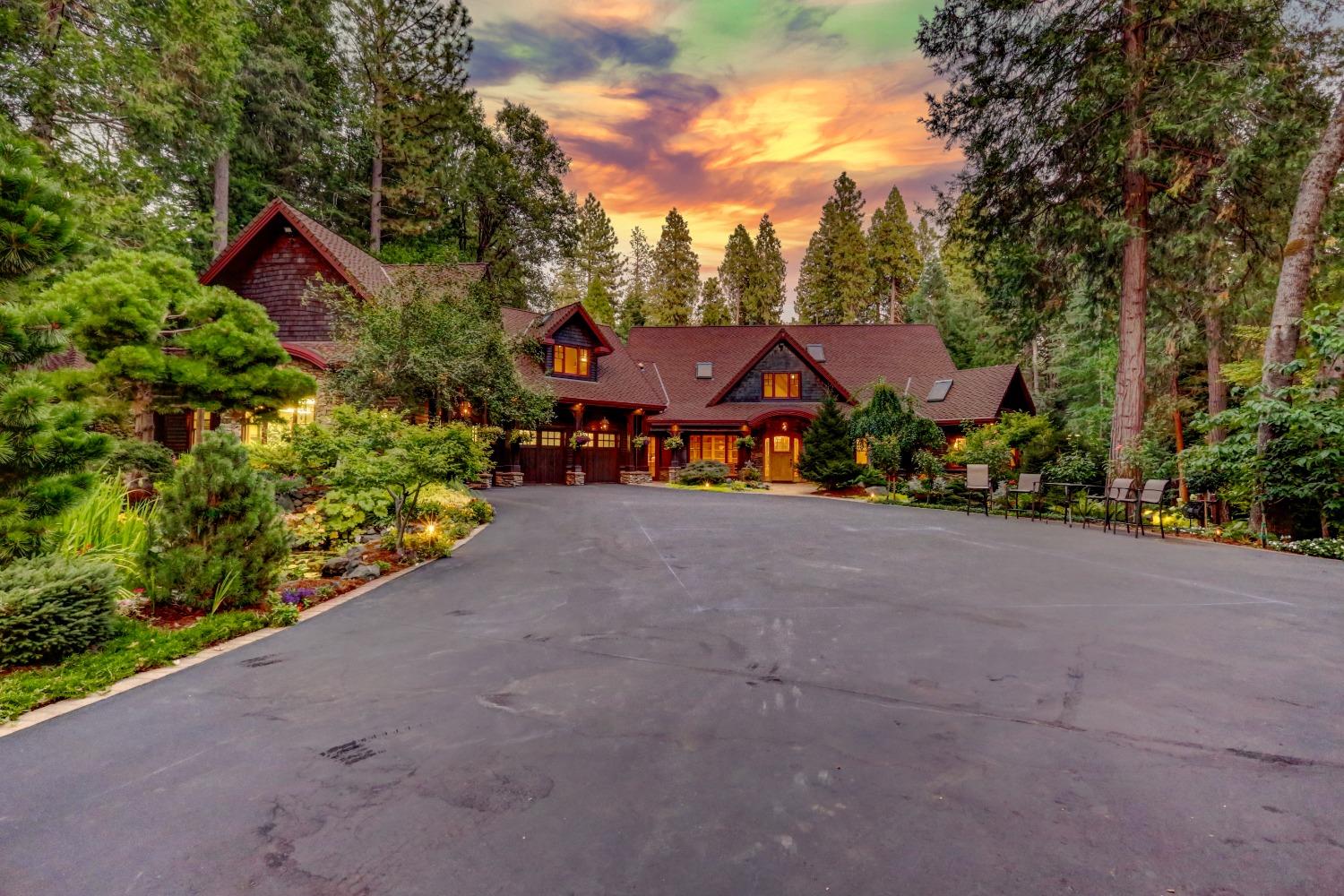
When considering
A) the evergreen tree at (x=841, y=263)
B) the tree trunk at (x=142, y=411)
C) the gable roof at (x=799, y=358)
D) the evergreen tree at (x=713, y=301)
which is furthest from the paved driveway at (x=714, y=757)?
the evergreen tree at (x=713, y=301)

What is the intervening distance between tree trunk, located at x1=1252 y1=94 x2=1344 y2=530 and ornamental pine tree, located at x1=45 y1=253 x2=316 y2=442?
17740 millimetres

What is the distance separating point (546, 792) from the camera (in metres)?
2.32

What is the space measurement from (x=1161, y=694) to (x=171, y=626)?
23.6ft

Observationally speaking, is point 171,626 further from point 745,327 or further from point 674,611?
point 745,327

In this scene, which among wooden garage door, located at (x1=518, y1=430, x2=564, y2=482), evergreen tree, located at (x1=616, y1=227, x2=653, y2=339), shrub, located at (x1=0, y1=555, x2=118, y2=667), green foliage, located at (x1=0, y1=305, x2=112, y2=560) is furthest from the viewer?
evergreen tree, located at (x1=616, y1=227, x2=653, y2=339)

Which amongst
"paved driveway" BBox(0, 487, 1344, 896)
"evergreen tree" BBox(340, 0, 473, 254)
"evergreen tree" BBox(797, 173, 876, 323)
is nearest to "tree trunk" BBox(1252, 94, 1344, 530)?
"paved driveway" BBox(0, 487, 1344, 896)

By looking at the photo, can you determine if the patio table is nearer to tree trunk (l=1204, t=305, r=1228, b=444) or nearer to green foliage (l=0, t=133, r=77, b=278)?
tree trunk (l=1204, t=305, r=1228, b=444)

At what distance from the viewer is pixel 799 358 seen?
77.8 ft

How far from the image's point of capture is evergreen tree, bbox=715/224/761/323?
4428 centimetres

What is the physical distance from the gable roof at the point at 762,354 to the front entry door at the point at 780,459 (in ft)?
5.27

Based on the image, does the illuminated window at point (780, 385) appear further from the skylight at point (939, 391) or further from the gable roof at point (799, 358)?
the skylight at point (939, 391)

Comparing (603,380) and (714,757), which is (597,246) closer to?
(603,380)

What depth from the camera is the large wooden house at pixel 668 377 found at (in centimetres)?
1625

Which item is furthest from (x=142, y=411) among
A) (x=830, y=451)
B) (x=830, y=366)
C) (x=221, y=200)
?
(x=830, y=366)
